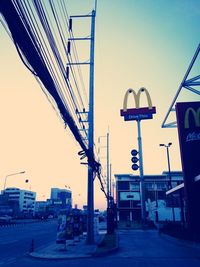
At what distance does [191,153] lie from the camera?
21328 millimetres

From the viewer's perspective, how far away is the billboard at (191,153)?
782 inches

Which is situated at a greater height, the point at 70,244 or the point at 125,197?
the point at 125,197

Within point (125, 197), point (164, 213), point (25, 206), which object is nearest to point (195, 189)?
point (164, 213)

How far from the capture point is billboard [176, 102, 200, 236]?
1986cm

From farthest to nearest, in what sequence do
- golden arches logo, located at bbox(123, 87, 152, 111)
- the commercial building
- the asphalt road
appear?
the commercial building < golden arches logo, located at bbox(123, 87, 152, 111) < the asphalt road

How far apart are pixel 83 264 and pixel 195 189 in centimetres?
1235

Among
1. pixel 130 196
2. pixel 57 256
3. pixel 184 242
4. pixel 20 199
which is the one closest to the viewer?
pixel 57 256

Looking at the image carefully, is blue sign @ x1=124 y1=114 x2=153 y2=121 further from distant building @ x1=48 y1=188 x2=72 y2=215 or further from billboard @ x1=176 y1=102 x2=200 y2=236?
distant building @ x1=48 y1=188 x2=72 y2=215

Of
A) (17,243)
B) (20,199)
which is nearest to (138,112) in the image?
(17,243)

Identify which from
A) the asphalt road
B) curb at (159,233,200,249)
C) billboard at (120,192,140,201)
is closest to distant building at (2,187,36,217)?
billboard at (120,192,140,201)

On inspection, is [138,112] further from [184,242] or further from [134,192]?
[134,192]

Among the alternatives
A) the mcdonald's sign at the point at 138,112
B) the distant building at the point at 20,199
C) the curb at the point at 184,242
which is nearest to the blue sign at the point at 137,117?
the mcdonald's sign at the point at 138,112

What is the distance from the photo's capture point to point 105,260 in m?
12.1

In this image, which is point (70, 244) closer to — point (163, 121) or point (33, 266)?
point (33, 266)
